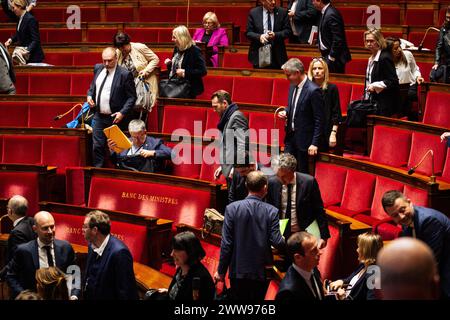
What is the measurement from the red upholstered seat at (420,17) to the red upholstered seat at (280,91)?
1.16m

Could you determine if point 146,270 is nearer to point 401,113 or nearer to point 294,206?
point 294,206

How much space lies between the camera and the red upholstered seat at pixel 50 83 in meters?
4.54

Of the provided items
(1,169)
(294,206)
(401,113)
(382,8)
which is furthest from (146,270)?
(382,8)

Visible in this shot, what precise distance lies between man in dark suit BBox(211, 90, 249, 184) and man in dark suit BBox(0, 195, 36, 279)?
72 centimetres

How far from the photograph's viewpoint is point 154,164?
3.57 metres

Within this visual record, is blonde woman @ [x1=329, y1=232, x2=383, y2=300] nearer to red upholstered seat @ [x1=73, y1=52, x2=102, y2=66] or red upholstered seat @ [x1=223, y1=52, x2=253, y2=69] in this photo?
red upholstered seat @ [x1=223, y1=52, x2=253, y2=69]

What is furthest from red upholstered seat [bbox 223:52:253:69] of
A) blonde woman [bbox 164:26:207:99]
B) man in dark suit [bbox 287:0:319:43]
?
blonde woman [bbox 164:26:207:99]

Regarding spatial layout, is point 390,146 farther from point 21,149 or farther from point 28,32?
point 28,32

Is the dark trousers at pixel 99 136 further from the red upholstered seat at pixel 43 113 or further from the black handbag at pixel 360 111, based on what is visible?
the black handbag at pixel 360 111

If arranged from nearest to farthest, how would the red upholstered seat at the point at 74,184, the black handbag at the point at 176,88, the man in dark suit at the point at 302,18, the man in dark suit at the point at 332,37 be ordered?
the red upholstered seat at the point at 74,184
the man in dark suit at the point at 332,37
the black handbag at the point at 176,88
the man in dark suit at the point at 302,18

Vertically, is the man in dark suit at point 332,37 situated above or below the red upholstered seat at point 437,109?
above

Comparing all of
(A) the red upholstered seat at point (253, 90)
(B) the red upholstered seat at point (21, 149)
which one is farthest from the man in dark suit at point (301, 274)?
(A) the red upholstered seat at point (253, 90)

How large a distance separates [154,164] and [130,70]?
55 cm

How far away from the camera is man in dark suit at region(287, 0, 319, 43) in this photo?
14.6ft
